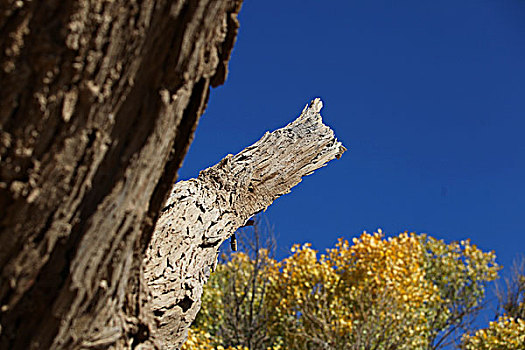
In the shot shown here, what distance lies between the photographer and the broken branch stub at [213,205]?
2176mm

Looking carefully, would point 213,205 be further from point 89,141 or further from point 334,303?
point 334,303

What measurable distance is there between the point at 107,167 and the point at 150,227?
0.20 metres

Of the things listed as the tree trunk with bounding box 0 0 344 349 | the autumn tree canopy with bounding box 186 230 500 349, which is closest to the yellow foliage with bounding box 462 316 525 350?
the autumn tree canopy with bounding box 186 230 500 349

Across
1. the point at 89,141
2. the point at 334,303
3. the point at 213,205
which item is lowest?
the point at 89,141

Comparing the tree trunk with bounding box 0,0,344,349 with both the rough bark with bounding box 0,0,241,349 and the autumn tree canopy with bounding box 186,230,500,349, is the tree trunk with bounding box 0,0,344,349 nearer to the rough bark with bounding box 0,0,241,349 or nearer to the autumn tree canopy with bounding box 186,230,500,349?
the rough bark with bounding box 0,0,241,349

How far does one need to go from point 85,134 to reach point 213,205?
71.7 inches

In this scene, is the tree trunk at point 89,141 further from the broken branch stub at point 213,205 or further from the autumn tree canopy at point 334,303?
the autumn tree canopy at point 334,303

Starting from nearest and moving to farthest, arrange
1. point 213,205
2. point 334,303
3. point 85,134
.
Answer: point 85,134 → point 213,205 → point 334,303

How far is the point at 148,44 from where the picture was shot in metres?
0.90

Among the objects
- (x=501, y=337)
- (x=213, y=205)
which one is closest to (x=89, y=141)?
(x=213, y=205)

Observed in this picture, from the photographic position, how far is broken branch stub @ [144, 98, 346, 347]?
7.14 ft

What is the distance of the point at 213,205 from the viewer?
270cm

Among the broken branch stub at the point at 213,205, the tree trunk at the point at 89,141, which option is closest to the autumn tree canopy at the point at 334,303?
the broken branch stub at the point at 213,205

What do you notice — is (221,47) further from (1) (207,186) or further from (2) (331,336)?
(2) (331,336)
